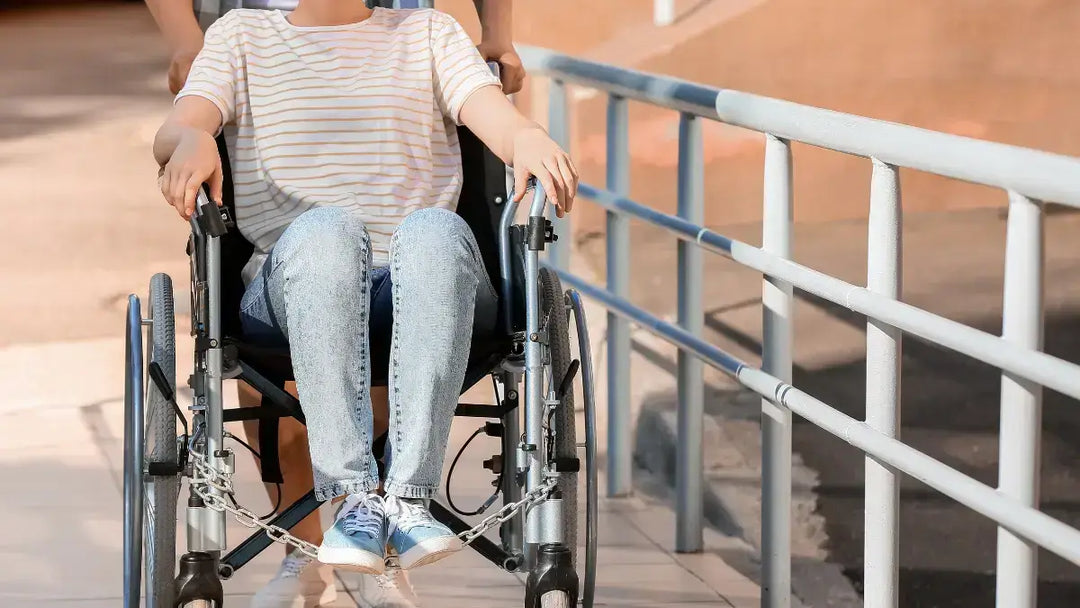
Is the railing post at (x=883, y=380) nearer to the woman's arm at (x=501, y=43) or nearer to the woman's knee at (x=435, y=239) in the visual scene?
the woman's knee at (x=435, y=239)

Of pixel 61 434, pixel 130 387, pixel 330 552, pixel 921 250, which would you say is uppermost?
pixel 130 387

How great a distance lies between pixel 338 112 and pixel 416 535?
747mm

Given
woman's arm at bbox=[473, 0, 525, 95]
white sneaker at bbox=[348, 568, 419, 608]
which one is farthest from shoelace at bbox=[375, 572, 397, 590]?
woman's arm at bbox=[473, 0, 525, 95]

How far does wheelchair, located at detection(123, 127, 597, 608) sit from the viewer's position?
227cm

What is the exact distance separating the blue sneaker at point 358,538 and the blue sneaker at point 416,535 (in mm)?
16

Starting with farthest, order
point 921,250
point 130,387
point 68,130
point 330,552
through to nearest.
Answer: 1. point 68,130
2. point 921,250
3. point 130,387
4. point 330,552

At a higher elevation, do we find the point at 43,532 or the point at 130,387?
the point at 130,387

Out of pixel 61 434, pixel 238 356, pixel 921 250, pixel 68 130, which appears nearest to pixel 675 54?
pixel 921 250

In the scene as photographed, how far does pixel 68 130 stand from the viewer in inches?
332

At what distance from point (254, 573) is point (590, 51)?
4.52m

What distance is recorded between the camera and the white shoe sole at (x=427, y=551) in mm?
2227

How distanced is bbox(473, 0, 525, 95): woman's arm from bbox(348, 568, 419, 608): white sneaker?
33.7 inches

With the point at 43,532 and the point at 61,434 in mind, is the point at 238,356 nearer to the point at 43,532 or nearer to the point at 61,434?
Answer: the point at 43,532

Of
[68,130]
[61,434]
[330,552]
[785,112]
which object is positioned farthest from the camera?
[68,130]
